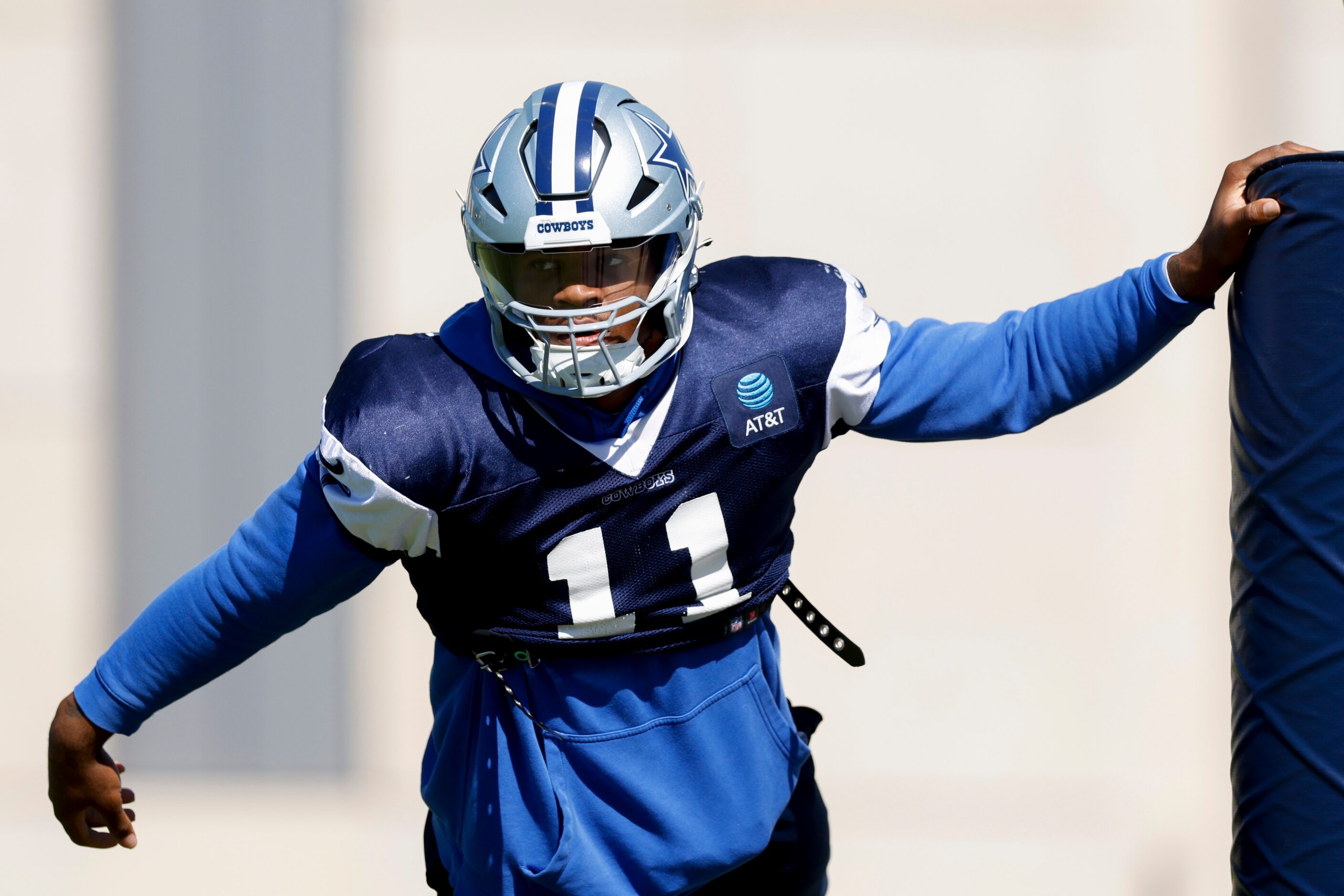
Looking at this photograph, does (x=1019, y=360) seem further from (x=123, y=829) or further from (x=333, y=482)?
(x=123, y=829)

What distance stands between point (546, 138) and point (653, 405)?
13.4 inches

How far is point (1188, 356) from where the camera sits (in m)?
2.96

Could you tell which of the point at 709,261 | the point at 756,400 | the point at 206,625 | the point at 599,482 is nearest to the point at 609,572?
the point at 599,482

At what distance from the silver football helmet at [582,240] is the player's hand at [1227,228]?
0.57 meters

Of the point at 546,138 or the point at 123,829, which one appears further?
the point at 123,829

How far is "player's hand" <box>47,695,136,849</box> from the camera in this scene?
67.5 inches

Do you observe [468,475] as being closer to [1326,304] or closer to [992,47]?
[1326,304]

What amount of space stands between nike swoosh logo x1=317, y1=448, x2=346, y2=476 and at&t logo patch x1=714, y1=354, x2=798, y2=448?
0.45 meters

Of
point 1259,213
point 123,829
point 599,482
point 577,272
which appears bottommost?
point 123,829

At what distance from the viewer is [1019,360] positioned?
1631mm

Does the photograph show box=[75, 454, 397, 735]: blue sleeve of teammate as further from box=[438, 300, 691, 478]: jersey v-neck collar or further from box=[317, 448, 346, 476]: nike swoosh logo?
box=[438, 300, 691, 478]: jersey v-neck collar

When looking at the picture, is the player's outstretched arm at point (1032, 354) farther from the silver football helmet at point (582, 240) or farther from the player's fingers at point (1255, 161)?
the silver football helmet at point (582, 240)

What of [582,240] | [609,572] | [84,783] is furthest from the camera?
[84,783]

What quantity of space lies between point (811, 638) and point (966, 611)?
0.36 m
